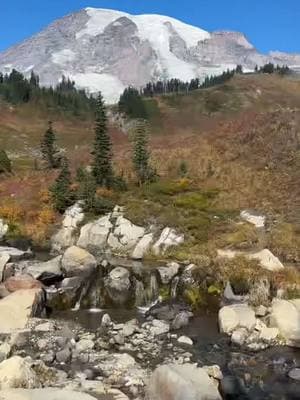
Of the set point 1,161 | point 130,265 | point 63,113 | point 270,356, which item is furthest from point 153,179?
point 63,113

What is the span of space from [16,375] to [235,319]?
35.6 ft

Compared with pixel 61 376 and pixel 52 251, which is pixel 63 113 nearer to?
pixel 52 251

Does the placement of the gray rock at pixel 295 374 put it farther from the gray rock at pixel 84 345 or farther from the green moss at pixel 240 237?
the green moss at pixel 240 237

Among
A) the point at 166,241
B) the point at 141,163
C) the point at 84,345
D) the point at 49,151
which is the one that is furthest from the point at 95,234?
the point at 49,151

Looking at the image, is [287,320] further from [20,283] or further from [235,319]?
[20,283]

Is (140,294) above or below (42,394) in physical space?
below

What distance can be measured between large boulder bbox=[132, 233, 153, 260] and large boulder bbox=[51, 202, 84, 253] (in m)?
5.86

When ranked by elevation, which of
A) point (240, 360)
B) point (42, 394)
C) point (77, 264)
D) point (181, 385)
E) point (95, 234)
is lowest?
point (240, 360)

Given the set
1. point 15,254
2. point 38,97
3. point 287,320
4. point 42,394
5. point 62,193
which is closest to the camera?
point 42,394

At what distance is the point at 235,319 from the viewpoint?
2495 cm

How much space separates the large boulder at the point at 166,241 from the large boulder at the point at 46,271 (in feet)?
23.9

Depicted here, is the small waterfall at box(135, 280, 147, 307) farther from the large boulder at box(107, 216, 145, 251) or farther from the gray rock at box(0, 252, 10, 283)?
the gray rock at box(0, 252, 10, 283)

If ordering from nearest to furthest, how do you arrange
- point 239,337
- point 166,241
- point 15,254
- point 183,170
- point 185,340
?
1. point 239,337
2. point 185,340
3. point 15,254
4. point 166,241
5. point 183,170

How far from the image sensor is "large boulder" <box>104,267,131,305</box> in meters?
29.9
